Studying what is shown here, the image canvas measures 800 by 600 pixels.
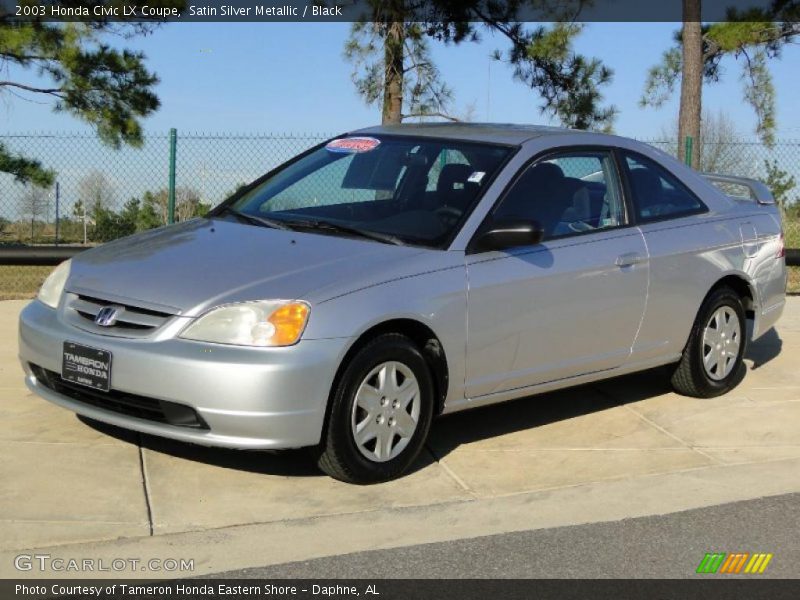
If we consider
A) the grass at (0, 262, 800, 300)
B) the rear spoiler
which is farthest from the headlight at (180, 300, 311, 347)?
the grass at (0, 262, 800, 300)

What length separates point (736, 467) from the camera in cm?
632


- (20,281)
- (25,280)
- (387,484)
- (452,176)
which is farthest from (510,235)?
(25,280)

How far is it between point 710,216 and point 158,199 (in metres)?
6.04

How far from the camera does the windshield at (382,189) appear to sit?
20.2ft

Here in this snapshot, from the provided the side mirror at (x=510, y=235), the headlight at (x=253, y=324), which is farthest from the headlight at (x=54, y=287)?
the side mirror at (x=510, y=235)

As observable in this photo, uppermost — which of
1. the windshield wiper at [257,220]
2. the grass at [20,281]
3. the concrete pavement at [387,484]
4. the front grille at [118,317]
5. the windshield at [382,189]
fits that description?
the windshield at [382,189]

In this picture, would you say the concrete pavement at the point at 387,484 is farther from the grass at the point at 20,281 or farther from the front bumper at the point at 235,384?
the grass at the point at 20,281

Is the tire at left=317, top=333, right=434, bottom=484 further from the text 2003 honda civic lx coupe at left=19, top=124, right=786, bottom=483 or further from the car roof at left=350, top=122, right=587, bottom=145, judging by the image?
the car roof at left=350, top=122, right=587, bottom=145

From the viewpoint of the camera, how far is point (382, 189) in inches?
260

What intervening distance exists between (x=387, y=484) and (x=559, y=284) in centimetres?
141

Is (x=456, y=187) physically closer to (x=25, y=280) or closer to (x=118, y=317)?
(x=118, y=317)

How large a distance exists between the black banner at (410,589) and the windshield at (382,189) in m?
1.95

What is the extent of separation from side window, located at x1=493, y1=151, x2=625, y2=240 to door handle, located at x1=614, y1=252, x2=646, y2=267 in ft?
0.65

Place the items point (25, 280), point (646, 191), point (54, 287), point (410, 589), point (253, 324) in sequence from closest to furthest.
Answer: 1. point (410, 589)
2. point (253, 324)
3. point (54, 287)
4. point (646, 191)
5. point (25, 280)
